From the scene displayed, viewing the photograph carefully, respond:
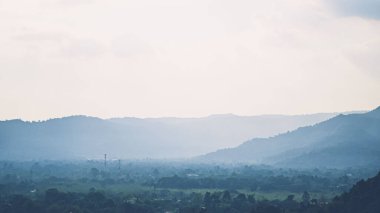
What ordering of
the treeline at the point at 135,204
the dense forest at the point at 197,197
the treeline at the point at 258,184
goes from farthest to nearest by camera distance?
the treeline at the point at 258,184, the treeline at the point at 135,204, the dense forest at the point at 197,197

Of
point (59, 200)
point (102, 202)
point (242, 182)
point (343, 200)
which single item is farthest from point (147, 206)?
point (242, 182)

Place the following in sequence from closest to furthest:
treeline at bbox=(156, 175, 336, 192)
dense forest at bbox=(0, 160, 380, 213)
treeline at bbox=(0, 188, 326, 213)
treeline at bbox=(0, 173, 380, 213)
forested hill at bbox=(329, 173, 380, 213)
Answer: forested hill at bbox=(329, 173, 380, 213) → treeline at bbox=(0, 173, 380, 213) → dense forest at bbox=(0, 160, 380, 213) → treeline at bbox=(0, 188, 326, 213) → treeline at bbox=(156, 175, 336, 192)

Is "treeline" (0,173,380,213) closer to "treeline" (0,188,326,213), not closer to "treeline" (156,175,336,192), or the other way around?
"treeline" (0,188,326,213)

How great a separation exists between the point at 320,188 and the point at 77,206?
64536 mm

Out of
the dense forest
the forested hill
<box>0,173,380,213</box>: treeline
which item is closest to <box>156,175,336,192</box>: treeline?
the dense forest

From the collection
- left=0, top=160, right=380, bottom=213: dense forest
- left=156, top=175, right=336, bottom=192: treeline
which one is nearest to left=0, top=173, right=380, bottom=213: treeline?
left=0, top=160, right=380, bottom=213: dense forest

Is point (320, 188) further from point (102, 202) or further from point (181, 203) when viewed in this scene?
point (102, 202)

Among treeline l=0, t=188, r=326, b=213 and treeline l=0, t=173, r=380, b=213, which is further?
treeline l=0, t=188, r=326, b=213

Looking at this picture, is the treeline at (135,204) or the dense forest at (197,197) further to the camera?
the treeline at (135,204)

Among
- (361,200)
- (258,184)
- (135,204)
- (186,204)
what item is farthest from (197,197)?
(361,200)

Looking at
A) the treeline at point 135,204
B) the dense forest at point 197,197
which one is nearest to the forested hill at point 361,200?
the dense forest at point 197,197

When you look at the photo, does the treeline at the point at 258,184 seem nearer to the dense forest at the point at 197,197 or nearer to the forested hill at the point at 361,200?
the dense forest at the point at 197,197

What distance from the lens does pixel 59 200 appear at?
94.8 m

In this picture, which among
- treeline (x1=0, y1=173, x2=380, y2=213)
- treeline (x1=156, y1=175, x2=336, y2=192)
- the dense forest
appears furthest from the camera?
treeline (x1=156, y1=175, x2=336, y2=192)
